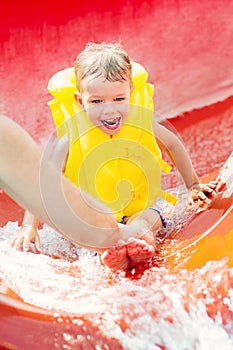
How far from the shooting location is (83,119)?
1465mm

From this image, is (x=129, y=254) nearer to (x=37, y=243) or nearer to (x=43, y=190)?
(x=37, y=243)

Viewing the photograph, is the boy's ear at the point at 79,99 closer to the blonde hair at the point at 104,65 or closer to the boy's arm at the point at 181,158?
the blonde hair at the point at 104,65

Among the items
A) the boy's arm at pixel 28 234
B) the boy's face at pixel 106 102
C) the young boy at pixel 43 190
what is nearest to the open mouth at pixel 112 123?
the boy's face at pixel 106 102

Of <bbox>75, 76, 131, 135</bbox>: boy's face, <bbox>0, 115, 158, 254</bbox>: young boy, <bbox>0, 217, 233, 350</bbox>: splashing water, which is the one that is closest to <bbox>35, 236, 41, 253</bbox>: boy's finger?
<bbox>0, 217, 233, 350</bbox>: splashing water

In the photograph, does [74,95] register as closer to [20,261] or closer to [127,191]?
[127,191]

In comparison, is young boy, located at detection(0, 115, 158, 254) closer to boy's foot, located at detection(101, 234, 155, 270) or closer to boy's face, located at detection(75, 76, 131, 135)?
boy's foot, located at detection(101, 234, 155, 270)

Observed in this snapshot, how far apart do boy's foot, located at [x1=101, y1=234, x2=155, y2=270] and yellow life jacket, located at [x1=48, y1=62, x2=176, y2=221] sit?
236 millimetres

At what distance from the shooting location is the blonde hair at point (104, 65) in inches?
52.5

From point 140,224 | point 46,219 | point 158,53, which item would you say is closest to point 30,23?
point 158,53

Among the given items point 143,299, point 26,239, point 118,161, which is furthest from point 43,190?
point 118,161

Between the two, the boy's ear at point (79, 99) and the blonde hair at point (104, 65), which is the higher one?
the boy's ear at point (79, 99)

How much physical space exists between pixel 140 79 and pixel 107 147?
19cm

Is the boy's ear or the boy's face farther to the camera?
the boy's ear

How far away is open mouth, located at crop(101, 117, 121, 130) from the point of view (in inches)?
55.2
